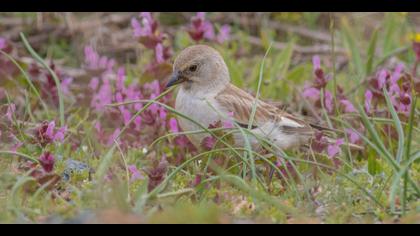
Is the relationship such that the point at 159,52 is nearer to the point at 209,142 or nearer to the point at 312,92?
the point at 312,92

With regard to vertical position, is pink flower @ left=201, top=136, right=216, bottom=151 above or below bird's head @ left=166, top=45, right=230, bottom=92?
below

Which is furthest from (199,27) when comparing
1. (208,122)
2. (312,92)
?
(208,122)

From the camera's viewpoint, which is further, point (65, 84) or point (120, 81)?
point (65, 84)

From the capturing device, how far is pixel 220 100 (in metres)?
5.76

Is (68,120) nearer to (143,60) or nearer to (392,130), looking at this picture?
(143,60)

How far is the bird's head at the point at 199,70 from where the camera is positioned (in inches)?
229

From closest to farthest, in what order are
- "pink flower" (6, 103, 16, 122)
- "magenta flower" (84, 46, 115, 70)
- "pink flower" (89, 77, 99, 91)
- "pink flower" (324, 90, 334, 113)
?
"pink flower" (6, 103, 16, 122)
"pink flower" (324, 90, 334, 113)
"pink flower" (89, 77, 99, 91)
"magenta flower" (84, 46, 115, 70)

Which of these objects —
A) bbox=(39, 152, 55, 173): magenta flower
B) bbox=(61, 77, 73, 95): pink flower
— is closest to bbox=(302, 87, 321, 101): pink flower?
bbox=(61, 77, 73, 95): pink flower

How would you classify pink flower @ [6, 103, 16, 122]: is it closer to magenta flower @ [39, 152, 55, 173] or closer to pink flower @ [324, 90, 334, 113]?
magenta flower @ [39, 152, 55, 173]

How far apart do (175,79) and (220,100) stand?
351 mm

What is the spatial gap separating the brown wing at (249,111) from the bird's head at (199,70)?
118mm

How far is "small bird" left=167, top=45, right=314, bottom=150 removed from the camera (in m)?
5.66

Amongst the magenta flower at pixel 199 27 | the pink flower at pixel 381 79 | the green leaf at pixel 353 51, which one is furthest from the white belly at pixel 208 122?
the green leaf at pixel 353 51
